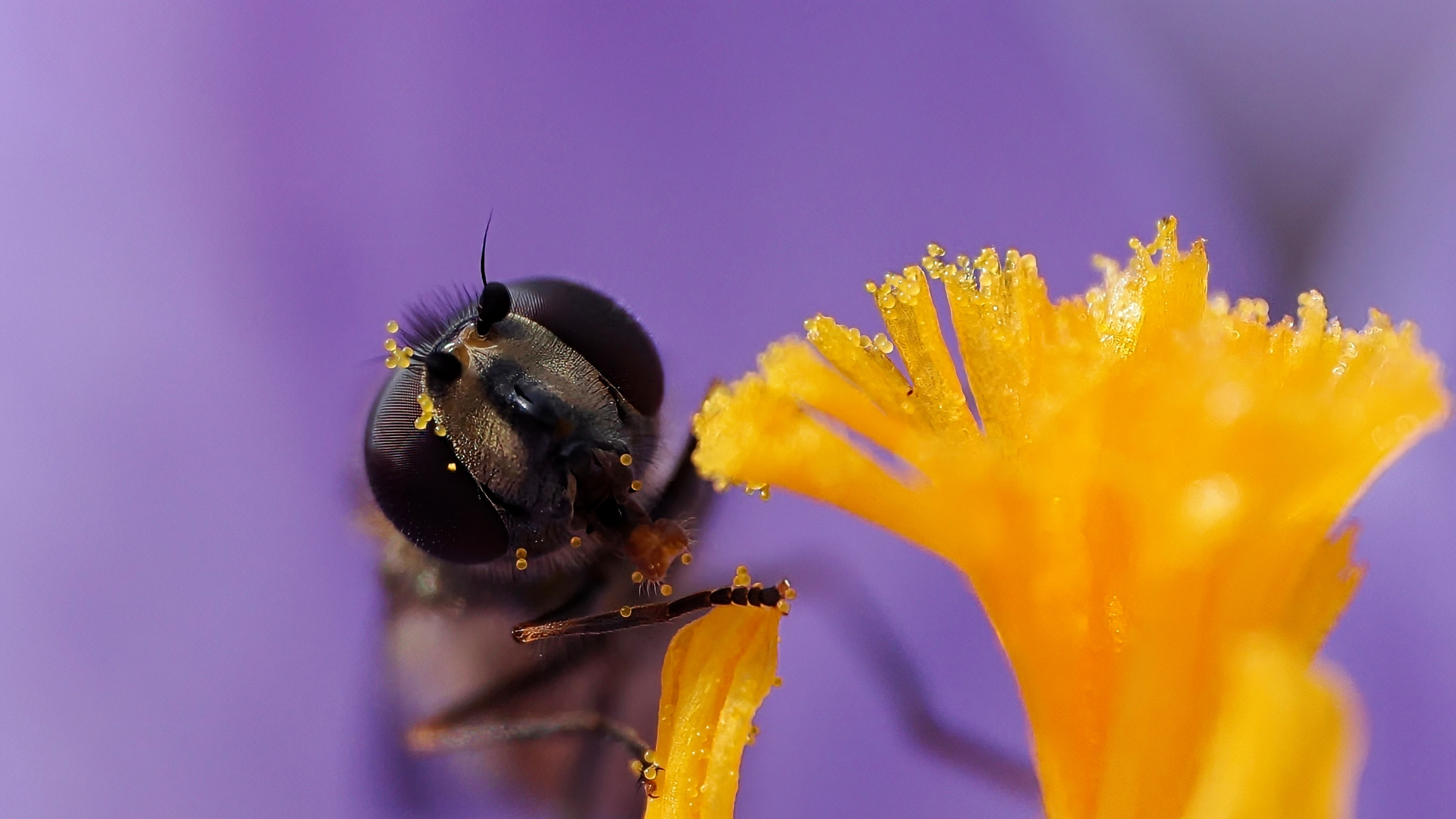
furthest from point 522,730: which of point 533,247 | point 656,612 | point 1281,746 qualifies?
point 1281,746

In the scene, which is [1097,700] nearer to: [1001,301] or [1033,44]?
[1001,301]

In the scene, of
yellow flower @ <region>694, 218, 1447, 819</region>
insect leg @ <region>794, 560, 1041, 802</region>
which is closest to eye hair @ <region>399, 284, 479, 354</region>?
yellow flower @ <region>694, 218, 1447, 819</region>

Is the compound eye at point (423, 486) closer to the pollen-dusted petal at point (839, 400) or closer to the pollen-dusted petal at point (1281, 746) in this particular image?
the pollen-dusted petal at point (839, 400)

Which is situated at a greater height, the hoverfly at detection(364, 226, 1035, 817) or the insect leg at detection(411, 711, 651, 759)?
the hoverfly at detection(364, 226, 1035, 817)

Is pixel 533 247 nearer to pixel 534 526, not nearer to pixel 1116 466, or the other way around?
pixel 534 526

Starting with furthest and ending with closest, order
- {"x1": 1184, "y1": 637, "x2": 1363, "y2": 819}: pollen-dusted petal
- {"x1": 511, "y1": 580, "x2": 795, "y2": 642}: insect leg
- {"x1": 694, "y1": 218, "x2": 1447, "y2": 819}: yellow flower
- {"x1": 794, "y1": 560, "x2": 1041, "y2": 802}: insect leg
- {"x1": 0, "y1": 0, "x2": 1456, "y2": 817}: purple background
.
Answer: {"x1": 794, "y1": 560, "x2": 1041, "y2": 802}: insect leg < {"x1": 0, "y1": 0, "x2": 1456, "y2": 817}: purple background < {"x1": 511, "y1": 580, "x2": 795, "y2": 642}: insect leg < {"x1": 694, "y1": 218, "x2": 1447, "y2": 819}: yellow flower < {"x1": 1184, "y1": 637, "x2": 1363, "y2": 819}: pollen-dusted petal

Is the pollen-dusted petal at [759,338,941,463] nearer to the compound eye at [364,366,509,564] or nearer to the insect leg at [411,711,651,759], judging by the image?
→ the compound eye at [364,366,509,564]
